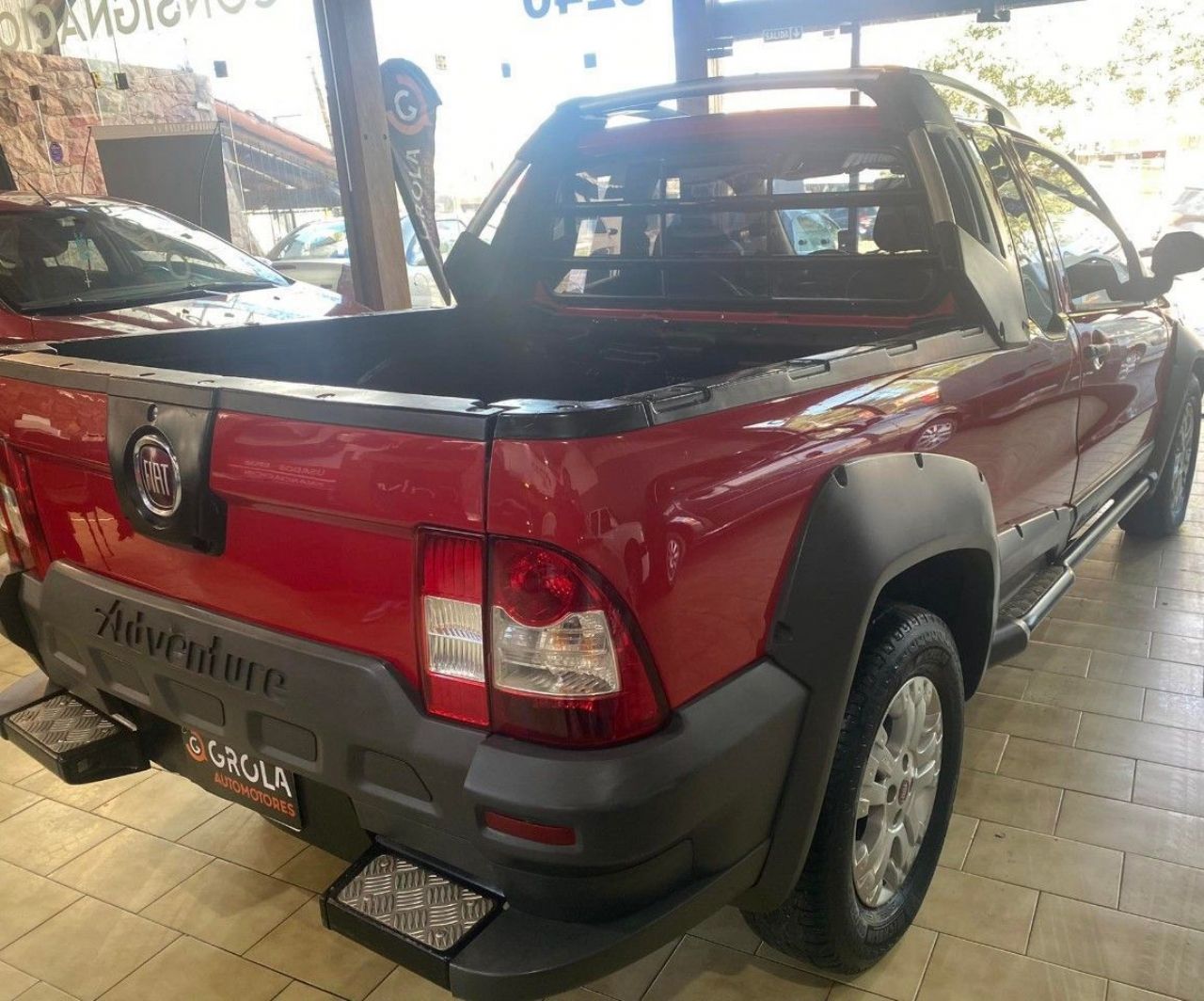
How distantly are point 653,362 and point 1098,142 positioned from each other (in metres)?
5.58

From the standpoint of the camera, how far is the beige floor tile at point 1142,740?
2635 mm

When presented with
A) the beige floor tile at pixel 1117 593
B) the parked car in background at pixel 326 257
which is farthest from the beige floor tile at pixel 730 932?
the parked car in background at pixel 326 257

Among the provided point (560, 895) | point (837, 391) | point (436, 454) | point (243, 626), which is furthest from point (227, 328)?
point (560, 895)

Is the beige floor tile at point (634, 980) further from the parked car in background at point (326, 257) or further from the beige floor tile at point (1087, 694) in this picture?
the parked car in background at point (326, 257)

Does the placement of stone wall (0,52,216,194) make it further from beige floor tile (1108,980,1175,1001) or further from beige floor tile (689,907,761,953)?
beige floor tile (1108,980,1175,1001)

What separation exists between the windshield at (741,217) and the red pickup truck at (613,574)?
14 mm

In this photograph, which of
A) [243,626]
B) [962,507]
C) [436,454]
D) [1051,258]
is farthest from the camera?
[1051,258]

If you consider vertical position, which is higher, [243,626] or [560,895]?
[243,626]

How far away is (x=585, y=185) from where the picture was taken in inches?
115

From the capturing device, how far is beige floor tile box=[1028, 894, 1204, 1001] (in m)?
1.87

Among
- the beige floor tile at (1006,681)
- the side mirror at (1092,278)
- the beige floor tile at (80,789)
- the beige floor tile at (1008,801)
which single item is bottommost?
the beige floor tile at (1006,681)

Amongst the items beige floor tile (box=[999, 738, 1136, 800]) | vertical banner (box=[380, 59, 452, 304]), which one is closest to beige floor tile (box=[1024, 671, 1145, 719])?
beige floor tile (box=[999, 738, 1136, 800])

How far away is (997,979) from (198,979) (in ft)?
5.29

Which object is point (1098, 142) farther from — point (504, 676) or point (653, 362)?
point (504, 676)
